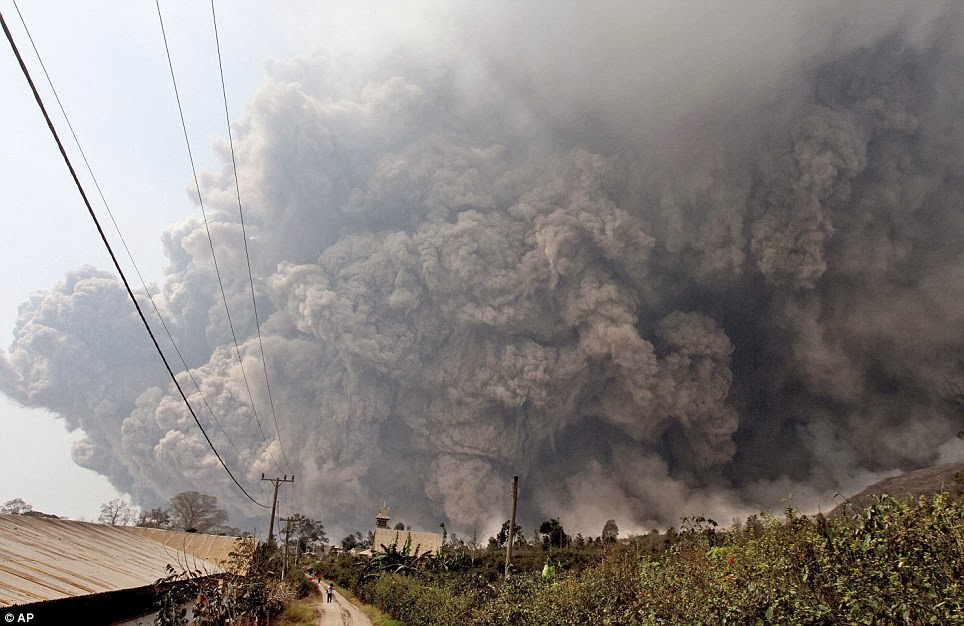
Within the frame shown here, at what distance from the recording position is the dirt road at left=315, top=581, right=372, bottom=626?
2205 centimetres

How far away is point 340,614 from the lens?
25047 millimetres

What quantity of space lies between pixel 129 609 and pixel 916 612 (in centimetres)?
1184

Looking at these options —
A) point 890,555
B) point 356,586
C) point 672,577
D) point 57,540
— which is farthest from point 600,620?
point 356,586

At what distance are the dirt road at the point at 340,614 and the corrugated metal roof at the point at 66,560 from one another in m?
9.97

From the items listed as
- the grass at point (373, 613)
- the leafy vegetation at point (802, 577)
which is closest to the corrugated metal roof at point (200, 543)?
the grass at point (373, 613)

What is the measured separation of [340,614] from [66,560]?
19254 mm

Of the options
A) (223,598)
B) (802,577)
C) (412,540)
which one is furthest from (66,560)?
(412,540)

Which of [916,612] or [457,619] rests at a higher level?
[916,612]

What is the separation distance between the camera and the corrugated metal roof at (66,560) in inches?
259

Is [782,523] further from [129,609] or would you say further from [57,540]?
[57,540]

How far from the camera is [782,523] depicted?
6.32 metres

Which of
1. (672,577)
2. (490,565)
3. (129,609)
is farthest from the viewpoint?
(490,565)

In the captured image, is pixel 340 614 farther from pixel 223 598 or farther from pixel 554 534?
pixel 554 534

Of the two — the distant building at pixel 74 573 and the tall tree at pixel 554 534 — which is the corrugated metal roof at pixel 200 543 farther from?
the tall tree at pixel 554 534
